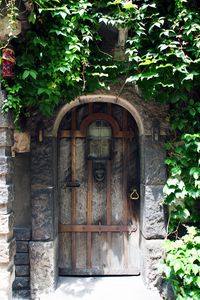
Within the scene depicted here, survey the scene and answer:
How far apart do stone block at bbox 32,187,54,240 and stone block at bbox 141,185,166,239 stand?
1033 millimetres

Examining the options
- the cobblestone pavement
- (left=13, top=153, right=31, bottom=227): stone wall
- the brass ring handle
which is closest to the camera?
the cobblestone pavement

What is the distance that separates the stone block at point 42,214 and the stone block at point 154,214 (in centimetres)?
103

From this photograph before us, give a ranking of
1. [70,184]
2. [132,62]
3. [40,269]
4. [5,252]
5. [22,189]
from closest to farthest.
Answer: [5,252]
[132,62]
[40,269]
[22,189]
[70,184]

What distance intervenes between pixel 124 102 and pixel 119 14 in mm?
902

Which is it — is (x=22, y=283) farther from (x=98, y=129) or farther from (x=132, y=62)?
(x=132, y=62)

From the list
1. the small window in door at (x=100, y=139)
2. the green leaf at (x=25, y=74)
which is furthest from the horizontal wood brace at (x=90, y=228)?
the green leaf at (x=25, y=74)

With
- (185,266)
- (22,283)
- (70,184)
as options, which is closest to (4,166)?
(70,184)

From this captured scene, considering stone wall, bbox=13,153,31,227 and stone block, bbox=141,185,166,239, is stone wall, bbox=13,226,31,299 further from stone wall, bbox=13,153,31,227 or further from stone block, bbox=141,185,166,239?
stone block, bbox=141,185,166,239

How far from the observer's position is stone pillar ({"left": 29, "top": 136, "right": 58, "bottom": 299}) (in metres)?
2.92

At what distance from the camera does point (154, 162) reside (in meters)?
2.98

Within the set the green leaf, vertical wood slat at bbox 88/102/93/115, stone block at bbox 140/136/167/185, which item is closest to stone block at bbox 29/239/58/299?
stone block at bbox 140/136/167/185

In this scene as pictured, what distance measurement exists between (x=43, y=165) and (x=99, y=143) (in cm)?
74

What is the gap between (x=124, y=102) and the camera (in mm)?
3070

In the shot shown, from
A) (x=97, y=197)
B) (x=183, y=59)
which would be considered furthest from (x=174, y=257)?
(x=183, y=59)
